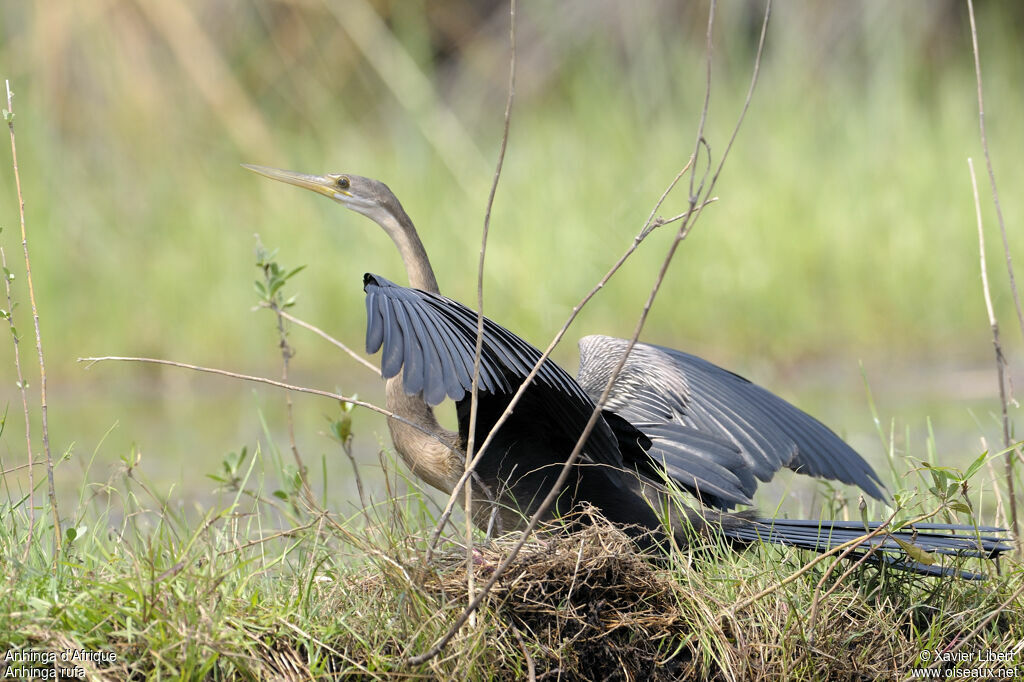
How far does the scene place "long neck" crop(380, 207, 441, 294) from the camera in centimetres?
363

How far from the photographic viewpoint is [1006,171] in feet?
24.8

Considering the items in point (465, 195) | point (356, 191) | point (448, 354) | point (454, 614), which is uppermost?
point (356, 191)

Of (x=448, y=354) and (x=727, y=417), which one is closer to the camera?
(x=448, y=354)

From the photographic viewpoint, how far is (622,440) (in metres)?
3.11

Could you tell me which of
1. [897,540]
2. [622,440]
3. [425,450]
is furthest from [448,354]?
[897,540]

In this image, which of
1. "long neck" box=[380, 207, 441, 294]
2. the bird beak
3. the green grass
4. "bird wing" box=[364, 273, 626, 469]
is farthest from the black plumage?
the bird beak

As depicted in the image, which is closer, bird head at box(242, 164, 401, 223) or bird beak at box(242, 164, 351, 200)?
bird head at box(242, 164, 401, 223)

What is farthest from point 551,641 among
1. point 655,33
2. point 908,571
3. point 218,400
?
point 655,33

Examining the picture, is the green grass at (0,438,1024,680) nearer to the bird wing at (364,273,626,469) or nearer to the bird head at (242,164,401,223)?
the bird wing at (364,273,626,469)

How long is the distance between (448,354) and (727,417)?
119 centimetres

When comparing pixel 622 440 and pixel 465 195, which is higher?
pixel 465 195

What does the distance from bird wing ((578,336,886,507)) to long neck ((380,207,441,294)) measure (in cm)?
56

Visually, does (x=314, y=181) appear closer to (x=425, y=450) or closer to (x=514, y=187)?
(x=425, y=450)

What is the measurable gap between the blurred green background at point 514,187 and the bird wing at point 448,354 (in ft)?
10.2
